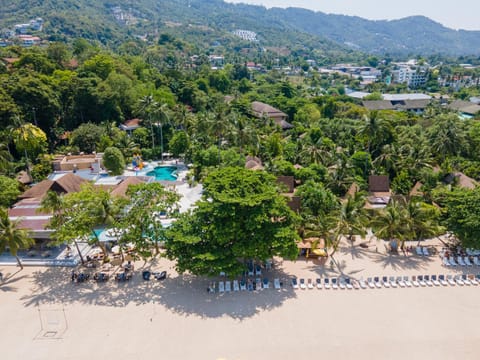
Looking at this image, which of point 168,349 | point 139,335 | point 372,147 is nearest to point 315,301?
point 168,349

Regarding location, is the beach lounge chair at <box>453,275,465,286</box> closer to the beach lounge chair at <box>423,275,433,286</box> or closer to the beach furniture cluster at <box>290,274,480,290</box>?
the beach furniture cluster at <box>290,274,480,290</box>

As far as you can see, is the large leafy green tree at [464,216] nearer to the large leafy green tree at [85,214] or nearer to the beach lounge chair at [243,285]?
the beach lounge chair at [243,285]

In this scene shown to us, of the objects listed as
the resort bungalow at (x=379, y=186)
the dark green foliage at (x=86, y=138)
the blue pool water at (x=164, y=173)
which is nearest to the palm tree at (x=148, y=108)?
the blue pool water at (x=164, y=173)

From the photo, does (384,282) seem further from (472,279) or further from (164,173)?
(164,173)

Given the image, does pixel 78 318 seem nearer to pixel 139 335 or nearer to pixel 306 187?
pixel 139 335

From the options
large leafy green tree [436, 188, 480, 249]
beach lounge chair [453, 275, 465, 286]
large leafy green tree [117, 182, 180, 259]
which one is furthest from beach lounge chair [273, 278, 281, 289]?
large leafy green tree [436, 188, 480, 249]

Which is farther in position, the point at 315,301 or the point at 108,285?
the point at 108,285

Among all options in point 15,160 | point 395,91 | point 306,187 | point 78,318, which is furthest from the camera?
point 395,91
